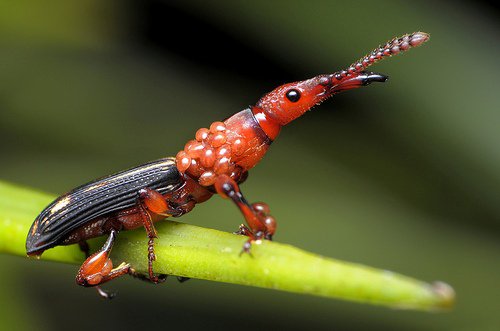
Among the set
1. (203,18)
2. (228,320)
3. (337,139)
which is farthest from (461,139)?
(203,18)

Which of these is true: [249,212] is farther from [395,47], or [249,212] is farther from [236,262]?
[395,47]

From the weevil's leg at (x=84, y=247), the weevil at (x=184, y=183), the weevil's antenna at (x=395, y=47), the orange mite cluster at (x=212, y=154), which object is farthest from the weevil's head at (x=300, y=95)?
the weevil's leg at (x=84, y=247)

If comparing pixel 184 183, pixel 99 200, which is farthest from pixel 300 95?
pixel 99 200

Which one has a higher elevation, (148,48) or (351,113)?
(148,48)

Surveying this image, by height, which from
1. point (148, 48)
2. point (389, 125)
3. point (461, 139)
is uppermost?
point (148, 48)

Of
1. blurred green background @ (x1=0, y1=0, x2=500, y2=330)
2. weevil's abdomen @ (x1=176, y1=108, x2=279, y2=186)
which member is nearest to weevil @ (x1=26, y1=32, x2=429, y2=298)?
weevil's abdomen @ (x1=176, y1=108, x2=279, y2=186)

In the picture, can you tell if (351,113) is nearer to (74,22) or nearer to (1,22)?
(74,22)

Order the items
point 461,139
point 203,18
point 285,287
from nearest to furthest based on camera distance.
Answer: point 285,287, point 461,139, point 203,18

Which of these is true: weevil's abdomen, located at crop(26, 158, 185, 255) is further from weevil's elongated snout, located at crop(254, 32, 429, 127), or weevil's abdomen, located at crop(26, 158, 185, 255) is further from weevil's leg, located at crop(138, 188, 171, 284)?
weevil's elongated snout, located at crop(254, 32, 429, 127)

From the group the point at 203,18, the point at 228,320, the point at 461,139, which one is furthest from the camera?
the point at 203,18
